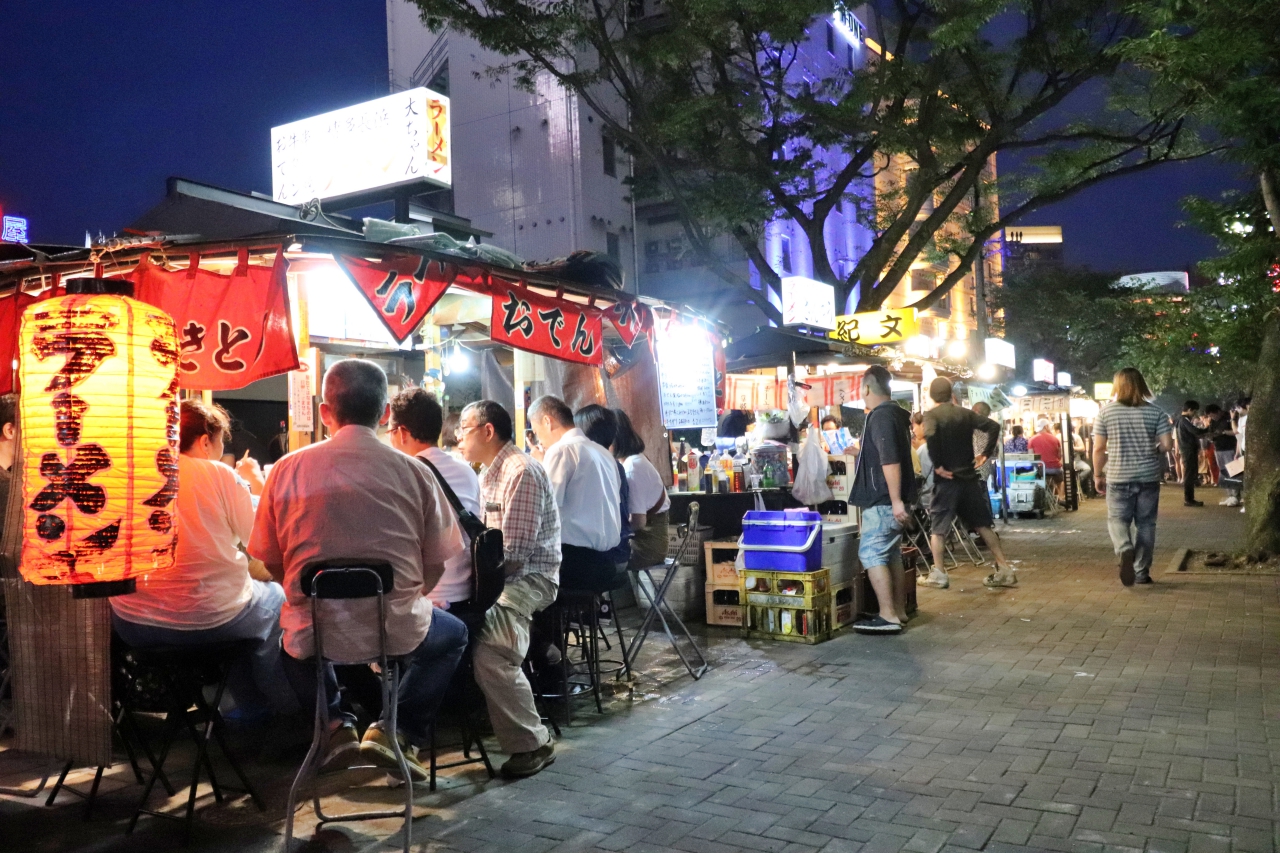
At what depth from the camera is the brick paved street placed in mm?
4059

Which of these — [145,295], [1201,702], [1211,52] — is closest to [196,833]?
[145,295]

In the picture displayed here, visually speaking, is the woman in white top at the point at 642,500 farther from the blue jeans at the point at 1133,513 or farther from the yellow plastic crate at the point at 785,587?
the blue jeans at the point at 1133,513

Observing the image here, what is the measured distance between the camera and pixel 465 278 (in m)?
6.43

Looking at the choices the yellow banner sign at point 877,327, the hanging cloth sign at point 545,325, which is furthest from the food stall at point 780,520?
the hanging cloth sign at point 545,325

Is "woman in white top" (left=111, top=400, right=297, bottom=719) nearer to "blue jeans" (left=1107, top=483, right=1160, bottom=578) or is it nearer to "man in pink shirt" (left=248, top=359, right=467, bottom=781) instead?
"man in pink shirt" (left=248, top=359, right=467, bottom=781)

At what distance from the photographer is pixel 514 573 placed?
5.23 meters

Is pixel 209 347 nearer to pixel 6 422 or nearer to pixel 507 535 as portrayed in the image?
pixel 6 422

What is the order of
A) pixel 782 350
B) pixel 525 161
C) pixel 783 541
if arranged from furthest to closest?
pixel 525 161 → pixel 782 350 → pixel 783 541

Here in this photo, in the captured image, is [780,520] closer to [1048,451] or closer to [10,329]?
[10,329]

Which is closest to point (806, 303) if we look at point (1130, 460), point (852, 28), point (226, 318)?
point (1130, 460)

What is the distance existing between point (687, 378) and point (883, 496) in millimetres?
2119

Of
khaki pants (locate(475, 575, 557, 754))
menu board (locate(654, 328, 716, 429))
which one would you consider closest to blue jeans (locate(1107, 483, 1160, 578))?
menu board (locate(654, 328, 716, 429))

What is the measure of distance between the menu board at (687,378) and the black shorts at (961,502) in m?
3.14

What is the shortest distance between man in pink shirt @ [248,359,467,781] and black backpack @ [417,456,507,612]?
0.33m
